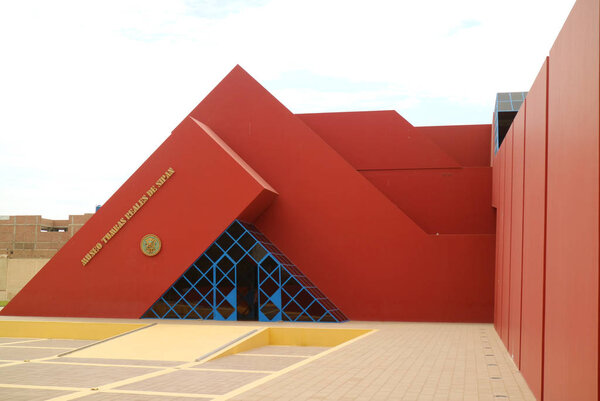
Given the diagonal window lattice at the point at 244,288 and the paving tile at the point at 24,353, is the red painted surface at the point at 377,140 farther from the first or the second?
the paving tile at the point at 24,353

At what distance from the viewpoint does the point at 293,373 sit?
28.5 feet

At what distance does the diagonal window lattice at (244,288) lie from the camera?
56.2 ft

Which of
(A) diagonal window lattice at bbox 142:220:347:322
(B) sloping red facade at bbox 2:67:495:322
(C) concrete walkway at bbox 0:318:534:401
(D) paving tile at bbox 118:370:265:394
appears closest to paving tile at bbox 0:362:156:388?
(C) concrete walkway at bbox 0:318:534:401

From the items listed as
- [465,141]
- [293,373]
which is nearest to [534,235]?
[293,373]

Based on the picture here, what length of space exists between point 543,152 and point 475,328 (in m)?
9.57

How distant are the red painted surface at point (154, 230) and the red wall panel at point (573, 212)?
37.1 ft

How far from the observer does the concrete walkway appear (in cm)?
759

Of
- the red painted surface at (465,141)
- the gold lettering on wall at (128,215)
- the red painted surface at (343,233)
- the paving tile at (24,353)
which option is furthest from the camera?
the red painted surface at (465,141)

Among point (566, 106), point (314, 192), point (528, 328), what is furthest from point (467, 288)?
point (566, 106)

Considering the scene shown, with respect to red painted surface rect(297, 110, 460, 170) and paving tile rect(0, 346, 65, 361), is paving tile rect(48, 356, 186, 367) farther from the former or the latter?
red painted surface rect(297, 110, 460, 170)

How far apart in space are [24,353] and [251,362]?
4930mm

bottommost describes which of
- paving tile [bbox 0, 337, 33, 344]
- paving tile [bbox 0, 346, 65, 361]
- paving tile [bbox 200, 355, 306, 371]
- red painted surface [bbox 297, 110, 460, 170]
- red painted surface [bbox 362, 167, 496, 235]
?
paving tile [bbox 0, 337, 33, 344]

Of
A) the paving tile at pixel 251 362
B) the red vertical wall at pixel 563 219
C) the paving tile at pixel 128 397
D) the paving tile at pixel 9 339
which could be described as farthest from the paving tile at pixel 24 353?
the red vertical wall at pixel 563 219

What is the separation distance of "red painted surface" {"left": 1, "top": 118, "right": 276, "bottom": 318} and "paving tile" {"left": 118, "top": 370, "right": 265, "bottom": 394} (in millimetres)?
7277
